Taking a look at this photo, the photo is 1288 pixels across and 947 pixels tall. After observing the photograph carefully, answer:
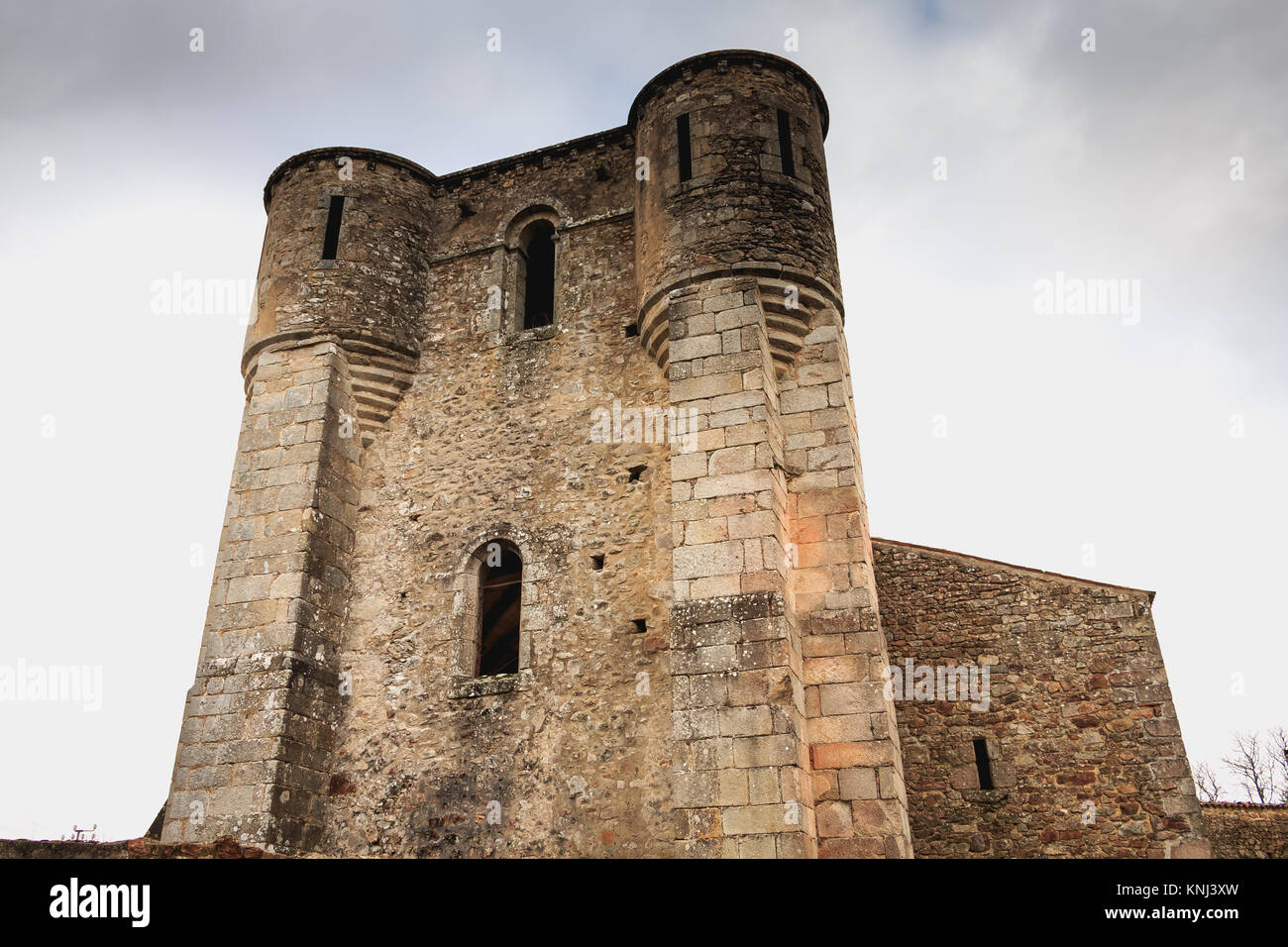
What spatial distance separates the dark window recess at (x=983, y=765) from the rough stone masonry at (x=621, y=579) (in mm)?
24

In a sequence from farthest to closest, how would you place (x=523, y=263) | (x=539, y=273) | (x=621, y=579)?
(x=539, y=273), (x=523, y=263), (x=621, y=579)

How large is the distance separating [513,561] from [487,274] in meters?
3.93

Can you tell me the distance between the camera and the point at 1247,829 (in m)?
12.5

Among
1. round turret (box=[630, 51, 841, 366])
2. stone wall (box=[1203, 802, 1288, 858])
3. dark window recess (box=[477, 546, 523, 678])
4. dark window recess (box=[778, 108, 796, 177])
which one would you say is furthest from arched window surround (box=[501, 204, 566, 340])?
stone wall (box=[1203, 802, 1288, 858])

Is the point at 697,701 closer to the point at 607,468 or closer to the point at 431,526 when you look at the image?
the point at 607,468

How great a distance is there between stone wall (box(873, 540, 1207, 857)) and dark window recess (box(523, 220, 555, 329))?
5.62 m

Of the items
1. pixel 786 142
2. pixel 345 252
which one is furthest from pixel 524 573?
pixel 786 142

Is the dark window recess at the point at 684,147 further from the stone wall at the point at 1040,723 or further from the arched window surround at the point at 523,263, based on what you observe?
the stone wall at the point at 1040,723

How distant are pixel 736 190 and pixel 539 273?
355cm

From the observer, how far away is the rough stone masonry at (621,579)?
8.84m

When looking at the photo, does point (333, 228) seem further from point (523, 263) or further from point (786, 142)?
point (786, 142)

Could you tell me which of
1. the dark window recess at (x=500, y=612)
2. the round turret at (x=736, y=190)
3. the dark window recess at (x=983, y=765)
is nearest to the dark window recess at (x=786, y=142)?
the round turret at (x=736, y=190)

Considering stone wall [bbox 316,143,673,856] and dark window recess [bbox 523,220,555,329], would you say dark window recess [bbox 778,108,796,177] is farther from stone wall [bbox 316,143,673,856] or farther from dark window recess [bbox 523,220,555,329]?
dark window recess [bbox 523,220,555,329]
